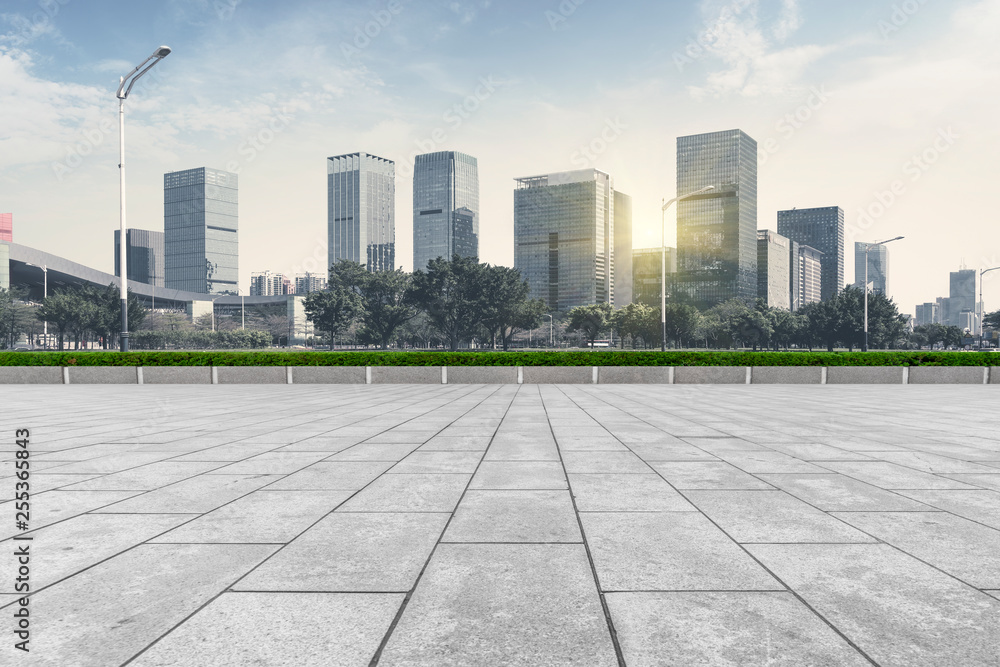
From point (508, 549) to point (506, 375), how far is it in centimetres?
1811

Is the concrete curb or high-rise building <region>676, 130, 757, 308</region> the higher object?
high-rise building <region>676, 130, 757, 308</region>

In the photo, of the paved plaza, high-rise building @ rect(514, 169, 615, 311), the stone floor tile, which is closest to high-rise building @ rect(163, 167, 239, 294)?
high-rise building @ rect(514, 169, 615, 311)

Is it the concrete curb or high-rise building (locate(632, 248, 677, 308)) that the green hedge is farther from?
high-rise building (locate(632, 248, 677, 308))

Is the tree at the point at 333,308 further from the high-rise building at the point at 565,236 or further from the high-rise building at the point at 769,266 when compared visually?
the high-rise building at the point at 769,266

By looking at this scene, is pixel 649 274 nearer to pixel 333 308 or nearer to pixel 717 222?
pixel 717 222

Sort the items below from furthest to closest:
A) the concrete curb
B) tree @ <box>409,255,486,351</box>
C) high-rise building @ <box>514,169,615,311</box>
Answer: high-rise building @ <box>514,169,615,311</box>
tree @ <box>409,255,486,351</box>
the concrete curb

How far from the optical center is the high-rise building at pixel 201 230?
170625 millimetres

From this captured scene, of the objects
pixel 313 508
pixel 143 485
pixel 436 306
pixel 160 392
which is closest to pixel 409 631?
pixel 313 508

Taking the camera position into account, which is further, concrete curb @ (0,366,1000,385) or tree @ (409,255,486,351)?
tree @ (409,255,486,351)

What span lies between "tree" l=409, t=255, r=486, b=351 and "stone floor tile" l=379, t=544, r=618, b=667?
228 ft

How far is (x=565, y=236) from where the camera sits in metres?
180

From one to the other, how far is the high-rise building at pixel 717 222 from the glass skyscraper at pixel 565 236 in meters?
23.0

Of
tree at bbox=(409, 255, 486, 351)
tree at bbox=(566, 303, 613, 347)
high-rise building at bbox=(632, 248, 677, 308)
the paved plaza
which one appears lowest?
the paved plaza

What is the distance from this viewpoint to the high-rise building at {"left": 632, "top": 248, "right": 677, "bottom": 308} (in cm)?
16450
